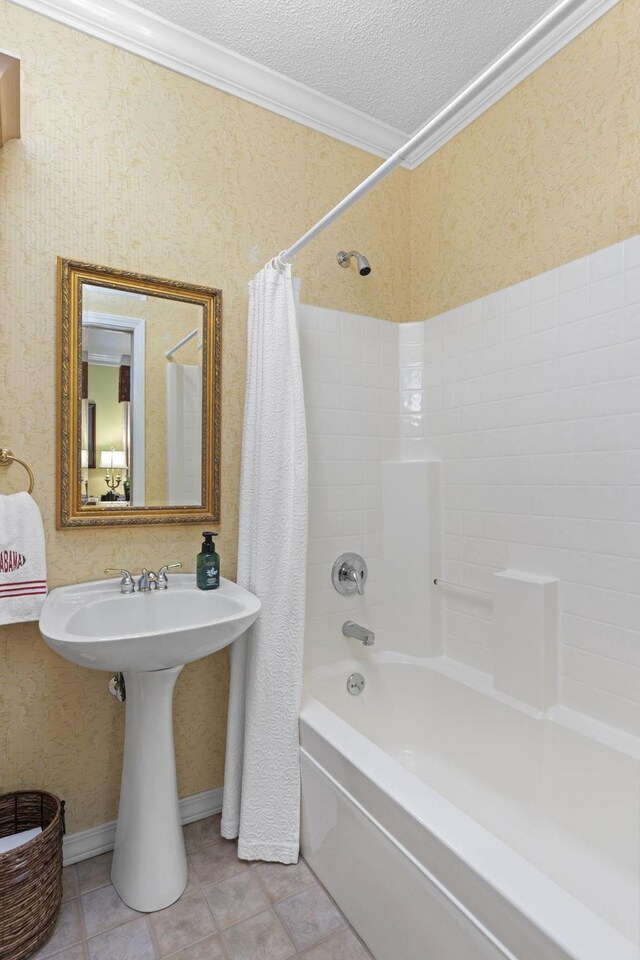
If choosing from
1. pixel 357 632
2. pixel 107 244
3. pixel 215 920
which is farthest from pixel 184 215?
pixel 215 920

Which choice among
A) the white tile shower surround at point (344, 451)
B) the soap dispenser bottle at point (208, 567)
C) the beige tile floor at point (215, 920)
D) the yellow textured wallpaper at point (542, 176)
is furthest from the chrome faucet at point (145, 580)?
the yellow textured wallpaper at point (542, 176)

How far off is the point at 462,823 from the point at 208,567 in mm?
986

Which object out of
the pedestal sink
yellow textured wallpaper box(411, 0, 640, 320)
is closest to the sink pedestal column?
the pedestal sink

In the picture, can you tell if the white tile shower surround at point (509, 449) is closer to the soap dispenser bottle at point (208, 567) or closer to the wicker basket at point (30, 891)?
the soap dispenser bottle at point (208, 567)

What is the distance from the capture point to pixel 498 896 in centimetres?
89

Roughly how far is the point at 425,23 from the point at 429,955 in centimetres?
256

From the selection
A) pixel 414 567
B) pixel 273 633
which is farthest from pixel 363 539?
pixel 273 633

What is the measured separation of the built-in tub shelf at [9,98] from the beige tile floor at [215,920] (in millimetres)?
2128

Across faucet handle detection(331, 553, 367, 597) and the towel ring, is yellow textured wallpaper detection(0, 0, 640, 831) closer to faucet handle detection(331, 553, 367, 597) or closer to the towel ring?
the towel ring

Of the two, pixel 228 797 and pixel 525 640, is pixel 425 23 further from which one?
pixel 228 797

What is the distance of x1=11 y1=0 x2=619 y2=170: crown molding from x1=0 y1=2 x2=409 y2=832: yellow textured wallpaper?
0.12 ft

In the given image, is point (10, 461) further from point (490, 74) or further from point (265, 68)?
point (265, 68)

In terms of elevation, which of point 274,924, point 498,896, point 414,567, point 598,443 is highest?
point 598,443

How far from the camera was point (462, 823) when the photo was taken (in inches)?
41.8
